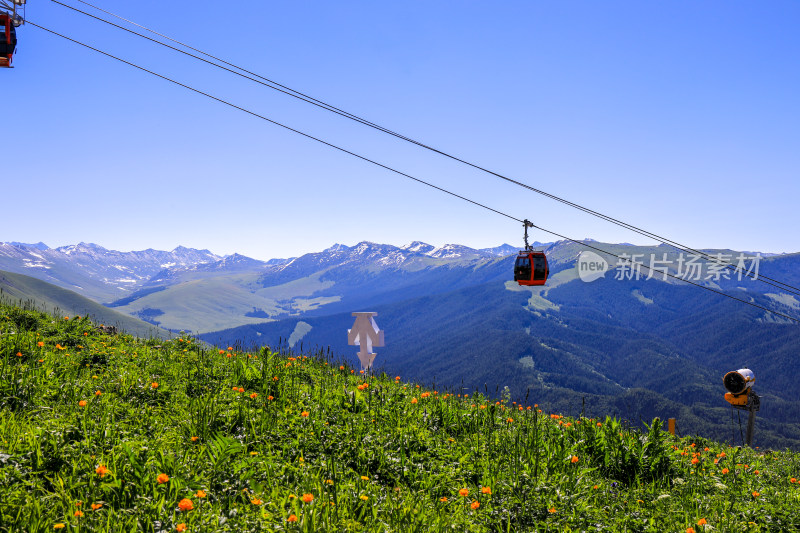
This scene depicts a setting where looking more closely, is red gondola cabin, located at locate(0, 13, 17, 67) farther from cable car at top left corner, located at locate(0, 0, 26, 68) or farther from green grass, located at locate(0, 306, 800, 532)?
green grass, located at locate(0, 306, 800, 532)

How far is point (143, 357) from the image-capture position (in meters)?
9.44

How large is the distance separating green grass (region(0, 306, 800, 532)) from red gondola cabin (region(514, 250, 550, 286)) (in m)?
10.3

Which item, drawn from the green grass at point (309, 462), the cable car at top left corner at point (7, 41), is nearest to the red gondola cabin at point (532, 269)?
the green grass at point (309, 462)

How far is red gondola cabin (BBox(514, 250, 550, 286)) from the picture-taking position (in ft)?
62.5

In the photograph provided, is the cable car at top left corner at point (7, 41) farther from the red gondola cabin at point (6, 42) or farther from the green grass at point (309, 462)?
the green grass at point (309, 462)

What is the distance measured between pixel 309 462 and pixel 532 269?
14.9 metres

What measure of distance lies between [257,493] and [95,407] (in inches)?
125

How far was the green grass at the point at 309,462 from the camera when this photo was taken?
14.7 feet

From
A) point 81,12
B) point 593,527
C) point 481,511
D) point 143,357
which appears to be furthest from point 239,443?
point 81,12

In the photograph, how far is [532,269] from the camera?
19156 millimetres

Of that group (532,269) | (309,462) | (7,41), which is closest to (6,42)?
(7,41)

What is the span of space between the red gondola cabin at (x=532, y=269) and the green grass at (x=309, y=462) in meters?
10.3

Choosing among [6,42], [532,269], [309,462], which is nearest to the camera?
[309,462]

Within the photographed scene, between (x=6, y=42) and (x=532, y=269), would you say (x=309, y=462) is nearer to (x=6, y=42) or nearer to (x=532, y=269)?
(x=6, y=42)
